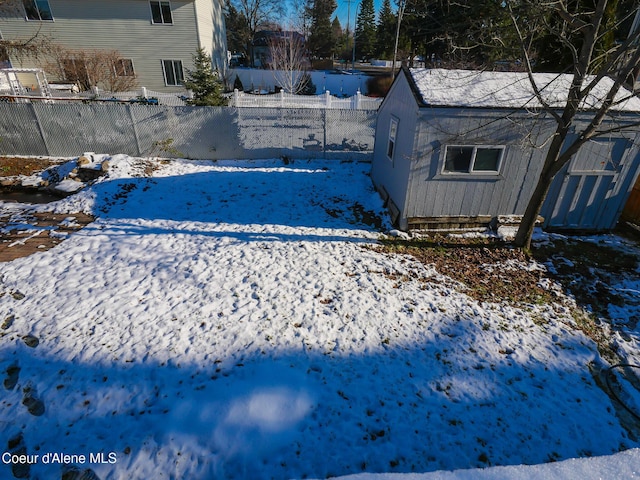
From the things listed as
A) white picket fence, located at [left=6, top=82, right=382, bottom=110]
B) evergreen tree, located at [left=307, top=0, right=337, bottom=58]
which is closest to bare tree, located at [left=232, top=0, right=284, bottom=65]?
evergreen tree, located at [left=307, top=0, right=337, bottom=58]

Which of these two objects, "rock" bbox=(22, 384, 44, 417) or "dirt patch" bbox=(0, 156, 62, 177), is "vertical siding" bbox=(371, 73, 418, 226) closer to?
"rock" bbox=(22, 384, 44, 417)

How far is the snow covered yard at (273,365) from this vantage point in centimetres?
321

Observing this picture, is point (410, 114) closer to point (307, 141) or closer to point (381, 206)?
point (381, 206)

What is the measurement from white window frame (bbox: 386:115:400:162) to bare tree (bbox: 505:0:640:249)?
9.36ft

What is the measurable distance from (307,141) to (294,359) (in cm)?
932

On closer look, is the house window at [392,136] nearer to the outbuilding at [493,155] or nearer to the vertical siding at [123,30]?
the outbuilding at [493,155]

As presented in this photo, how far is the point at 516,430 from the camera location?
3.58m

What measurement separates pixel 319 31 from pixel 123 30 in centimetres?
3069

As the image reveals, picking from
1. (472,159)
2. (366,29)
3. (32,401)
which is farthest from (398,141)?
(366,29)

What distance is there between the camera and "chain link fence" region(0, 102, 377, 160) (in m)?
10.8

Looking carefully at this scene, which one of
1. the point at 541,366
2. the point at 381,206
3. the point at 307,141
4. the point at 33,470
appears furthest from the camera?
the point at 307,141

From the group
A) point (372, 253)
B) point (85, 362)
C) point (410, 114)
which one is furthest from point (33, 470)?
point (410, 114)

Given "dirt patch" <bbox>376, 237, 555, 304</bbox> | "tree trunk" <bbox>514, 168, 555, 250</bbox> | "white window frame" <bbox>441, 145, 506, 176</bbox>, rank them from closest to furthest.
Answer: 1. "dirt patch" <bbox>376, 237, 555, 304</bbox>
2. "tree trunk" <bbox>514, 168, 555, 250</bbox>
3. "white window frame" <bbox>441, 145, 506, 176</bbox>

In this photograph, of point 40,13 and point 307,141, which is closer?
point 307,141
